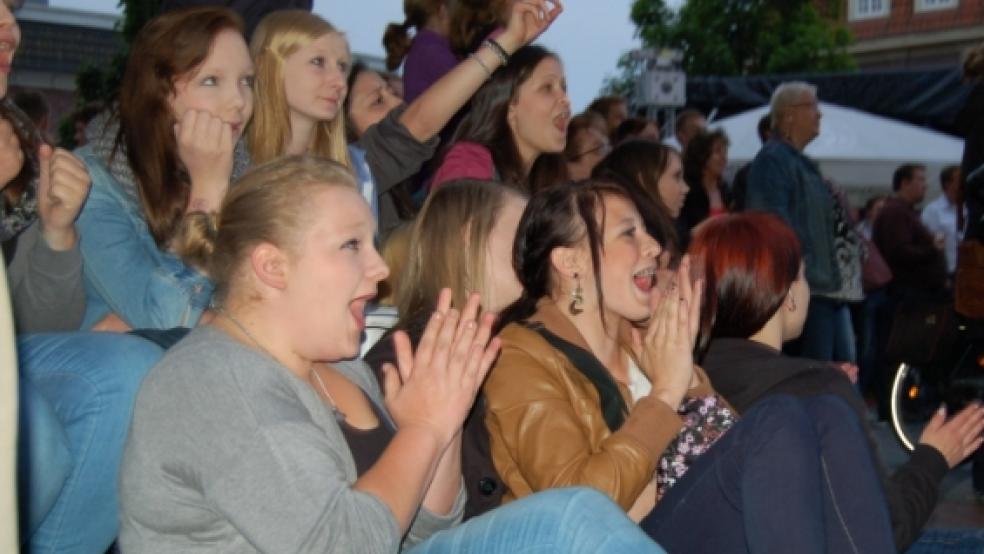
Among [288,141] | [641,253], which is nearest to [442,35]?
[288,141]

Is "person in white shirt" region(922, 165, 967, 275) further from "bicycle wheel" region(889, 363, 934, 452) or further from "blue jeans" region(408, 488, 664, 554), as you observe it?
"blue jeans" region(408, 488, 664, 554)

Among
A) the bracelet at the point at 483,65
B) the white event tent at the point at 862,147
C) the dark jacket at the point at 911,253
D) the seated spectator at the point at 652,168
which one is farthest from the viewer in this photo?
the white event tent at the point at 862,147

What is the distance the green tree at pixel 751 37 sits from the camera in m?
29.8

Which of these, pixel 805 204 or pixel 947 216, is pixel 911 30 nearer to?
pixel 947 216

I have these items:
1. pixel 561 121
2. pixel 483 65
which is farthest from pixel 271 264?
pixel 561 121

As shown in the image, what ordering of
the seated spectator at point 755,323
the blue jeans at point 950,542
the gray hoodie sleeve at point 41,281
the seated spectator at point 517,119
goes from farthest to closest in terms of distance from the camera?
1. the seated spectator at point 517,119
2. the seated spectator at point 755,323
3. the blue jeans at point 950,542
4. the gray hoodie sleeve at point 41,281

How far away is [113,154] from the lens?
11.1 ft

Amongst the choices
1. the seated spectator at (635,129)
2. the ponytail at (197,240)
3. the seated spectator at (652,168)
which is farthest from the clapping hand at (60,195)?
the seated spectator at (635,129)

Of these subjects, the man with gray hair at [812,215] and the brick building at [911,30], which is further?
the brick building at [911,30]

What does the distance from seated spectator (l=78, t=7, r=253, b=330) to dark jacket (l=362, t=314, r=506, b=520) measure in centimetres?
42

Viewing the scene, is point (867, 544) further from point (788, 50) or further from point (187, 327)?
point (788, 50)

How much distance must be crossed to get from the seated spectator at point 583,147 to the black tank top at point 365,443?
3.94 metres

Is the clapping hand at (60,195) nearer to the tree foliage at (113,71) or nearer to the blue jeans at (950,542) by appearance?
the blue jeans at (950,542)

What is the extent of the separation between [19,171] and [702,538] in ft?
5.76
